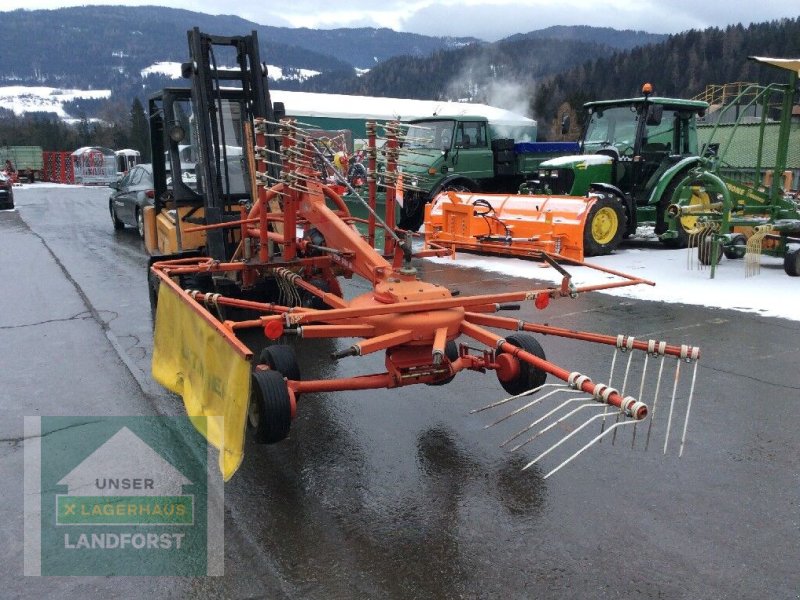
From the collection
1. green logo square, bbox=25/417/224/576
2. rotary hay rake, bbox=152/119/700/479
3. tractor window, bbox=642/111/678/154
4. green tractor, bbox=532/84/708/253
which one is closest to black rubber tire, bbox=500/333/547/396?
rotary hay rake, bbox=152/119/700/479

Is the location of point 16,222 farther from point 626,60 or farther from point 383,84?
point 383,84

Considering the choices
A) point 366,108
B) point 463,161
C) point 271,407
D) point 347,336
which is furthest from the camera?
point 366,108

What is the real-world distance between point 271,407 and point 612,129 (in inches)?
Result: 448

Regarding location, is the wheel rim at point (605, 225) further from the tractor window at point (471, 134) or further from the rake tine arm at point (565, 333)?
the rake tine arm at point (565, 333)

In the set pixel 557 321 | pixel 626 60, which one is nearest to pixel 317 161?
pixel 557 321

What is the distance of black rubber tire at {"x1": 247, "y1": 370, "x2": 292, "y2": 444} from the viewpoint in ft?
12.6

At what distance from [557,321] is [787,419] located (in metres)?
3.07

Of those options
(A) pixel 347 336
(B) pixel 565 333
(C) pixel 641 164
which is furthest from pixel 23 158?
(B) pixel 565 333

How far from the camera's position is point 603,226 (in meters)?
11.9

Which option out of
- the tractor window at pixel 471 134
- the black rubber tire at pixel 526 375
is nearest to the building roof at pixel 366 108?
the tractor window at pixel 471 134

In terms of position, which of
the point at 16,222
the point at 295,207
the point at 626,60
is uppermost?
the point at 626,60

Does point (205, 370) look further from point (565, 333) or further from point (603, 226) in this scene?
point (603, 226)

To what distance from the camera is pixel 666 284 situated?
966 centimetres

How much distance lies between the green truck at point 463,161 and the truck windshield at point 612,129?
2975mm
